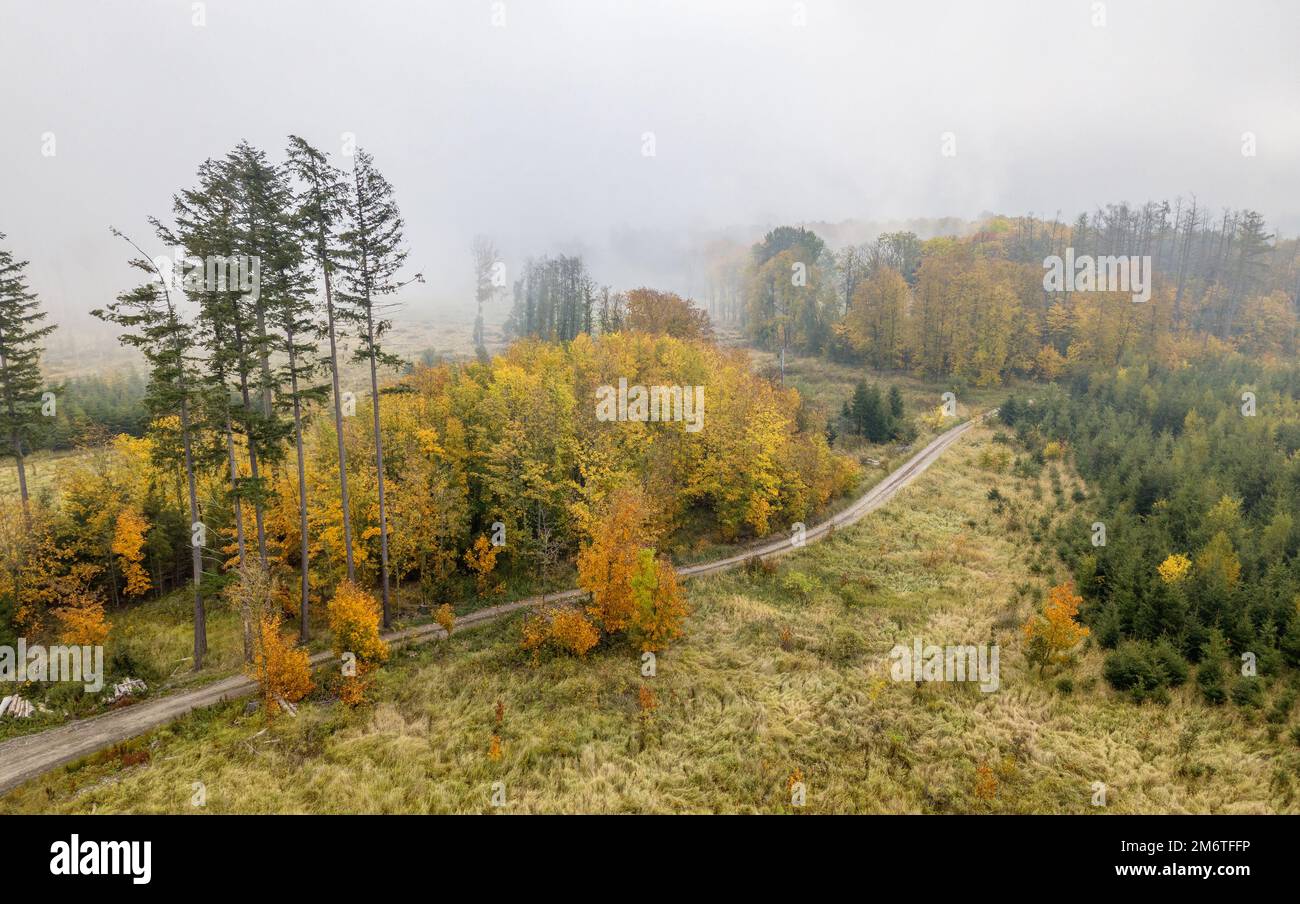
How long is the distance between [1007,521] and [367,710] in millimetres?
42110

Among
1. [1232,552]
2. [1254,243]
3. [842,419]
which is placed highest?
[1254,243]

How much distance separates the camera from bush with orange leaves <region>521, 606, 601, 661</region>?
25.3m

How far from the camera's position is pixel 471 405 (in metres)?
40.2

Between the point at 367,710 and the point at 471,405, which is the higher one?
the point at 471,405

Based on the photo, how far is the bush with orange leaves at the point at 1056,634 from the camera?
23344mm

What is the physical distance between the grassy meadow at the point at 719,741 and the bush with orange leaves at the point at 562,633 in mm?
770

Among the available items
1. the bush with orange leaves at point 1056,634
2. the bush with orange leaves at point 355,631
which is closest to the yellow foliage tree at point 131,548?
the bush with orange leaves at point 355,631

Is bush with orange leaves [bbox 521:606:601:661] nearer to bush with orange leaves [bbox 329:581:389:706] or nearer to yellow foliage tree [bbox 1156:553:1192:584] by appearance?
bush with orange leaves [bbox 329:581:389:706]

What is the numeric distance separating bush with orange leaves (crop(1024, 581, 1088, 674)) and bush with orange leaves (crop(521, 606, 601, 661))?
1957cm

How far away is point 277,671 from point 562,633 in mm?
11281

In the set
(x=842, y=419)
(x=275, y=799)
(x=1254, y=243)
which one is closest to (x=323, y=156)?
(x=275, y=799)

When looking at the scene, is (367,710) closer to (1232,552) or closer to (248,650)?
(248,650)

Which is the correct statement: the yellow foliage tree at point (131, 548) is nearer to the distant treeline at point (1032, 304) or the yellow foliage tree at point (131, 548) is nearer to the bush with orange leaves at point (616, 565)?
the bush with orange leaves at point (616, 565)
